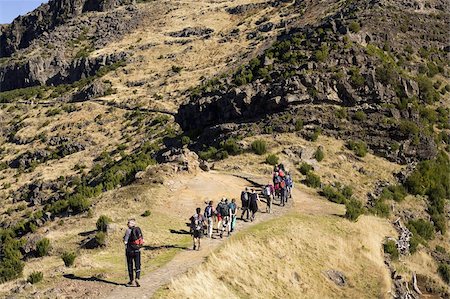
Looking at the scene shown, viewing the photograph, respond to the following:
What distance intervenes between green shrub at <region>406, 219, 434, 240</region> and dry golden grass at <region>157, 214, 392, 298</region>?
19.5 ft

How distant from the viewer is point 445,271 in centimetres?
3103

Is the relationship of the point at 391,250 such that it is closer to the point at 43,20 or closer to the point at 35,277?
the point at 35,277

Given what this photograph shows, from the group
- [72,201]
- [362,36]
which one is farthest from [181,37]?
[72,201]

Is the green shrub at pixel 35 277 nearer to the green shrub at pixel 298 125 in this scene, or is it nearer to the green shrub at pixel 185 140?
the green shrub at pixel 298 125

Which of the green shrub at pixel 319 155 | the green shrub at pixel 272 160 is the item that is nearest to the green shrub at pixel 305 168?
Answer: the green shrub at pixel 272 160

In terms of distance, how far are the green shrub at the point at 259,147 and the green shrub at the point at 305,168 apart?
14.2ft

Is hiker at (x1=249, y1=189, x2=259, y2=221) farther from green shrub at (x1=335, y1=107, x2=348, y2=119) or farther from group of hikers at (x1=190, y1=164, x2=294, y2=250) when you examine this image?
green shrub at (x1=335, y1=107, x2=348, y2=119)

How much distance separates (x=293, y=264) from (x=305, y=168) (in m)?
16.5

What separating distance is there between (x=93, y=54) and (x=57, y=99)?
2294cm

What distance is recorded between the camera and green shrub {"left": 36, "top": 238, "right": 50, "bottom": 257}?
77.0 feet

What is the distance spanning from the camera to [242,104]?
5088 centimetres

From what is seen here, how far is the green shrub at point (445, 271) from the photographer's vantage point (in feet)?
100

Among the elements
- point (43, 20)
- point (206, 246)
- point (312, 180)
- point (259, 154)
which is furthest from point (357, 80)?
point (43, 20)

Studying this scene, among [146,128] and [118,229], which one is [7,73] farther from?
[118,229]
